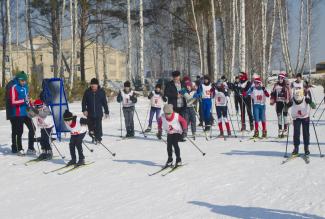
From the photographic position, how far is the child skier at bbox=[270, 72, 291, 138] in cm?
1206

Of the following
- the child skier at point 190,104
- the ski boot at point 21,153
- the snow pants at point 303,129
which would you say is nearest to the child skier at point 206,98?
the child skier at point 190,104

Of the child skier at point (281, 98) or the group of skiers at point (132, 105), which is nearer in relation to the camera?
the group of skiers at point (132, 105)

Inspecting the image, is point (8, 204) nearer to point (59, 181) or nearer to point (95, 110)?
point (59, 181)

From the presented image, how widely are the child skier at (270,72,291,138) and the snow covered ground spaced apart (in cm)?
90

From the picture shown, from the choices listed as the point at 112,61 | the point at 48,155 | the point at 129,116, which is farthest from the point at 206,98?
the point at 112,61

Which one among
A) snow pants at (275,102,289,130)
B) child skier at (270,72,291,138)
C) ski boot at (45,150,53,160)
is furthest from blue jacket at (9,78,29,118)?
snow pants at (275,102,289,130)

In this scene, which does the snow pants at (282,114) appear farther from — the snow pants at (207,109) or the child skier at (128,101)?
the child skier at (128,101)

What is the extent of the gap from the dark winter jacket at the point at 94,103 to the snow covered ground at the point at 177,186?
4.95ft

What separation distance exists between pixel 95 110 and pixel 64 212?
6.12m

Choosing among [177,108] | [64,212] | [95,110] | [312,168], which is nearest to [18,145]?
[95,110]

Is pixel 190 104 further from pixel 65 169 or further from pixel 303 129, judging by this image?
pixel 65 169

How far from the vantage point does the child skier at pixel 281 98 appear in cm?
1206

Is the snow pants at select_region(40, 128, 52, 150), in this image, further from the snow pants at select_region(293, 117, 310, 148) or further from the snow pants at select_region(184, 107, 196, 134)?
the snow pants at select_region(293, 117, 310, 148)

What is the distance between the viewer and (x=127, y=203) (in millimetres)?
7230
